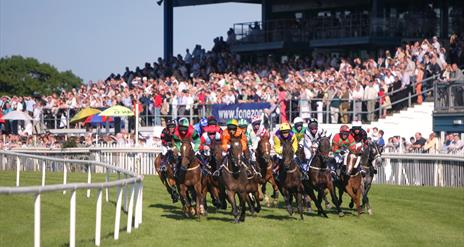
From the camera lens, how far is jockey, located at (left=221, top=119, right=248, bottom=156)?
1842cm

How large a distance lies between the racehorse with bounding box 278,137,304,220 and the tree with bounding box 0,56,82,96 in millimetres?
61563

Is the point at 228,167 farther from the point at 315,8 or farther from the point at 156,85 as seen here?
the point at 315,8

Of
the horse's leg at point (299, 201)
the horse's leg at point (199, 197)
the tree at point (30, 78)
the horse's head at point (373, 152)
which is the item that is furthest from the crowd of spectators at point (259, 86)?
the tree at point (30, 78)

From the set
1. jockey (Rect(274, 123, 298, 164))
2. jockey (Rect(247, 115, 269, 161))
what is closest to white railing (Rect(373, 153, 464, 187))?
jockey (Rect(247, 115, 269, 161))

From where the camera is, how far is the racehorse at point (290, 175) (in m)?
18.6

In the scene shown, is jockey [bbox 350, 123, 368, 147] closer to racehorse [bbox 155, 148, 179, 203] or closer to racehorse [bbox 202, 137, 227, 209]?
racehorse [bbox 202, 137, 227, 209]

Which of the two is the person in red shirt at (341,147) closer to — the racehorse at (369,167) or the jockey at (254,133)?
the racehorse at (369,167)

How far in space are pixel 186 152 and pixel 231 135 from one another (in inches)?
33.3

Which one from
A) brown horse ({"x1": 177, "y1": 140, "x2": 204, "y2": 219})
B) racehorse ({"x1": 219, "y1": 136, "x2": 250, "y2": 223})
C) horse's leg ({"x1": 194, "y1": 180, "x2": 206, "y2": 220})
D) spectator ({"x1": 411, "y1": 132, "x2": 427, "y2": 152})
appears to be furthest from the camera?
spectator ({"x1": 411, "y1": 132, "x2": 427, "y2": 152})

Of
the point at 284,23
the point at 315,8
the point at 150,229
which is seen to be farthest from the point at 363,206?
the point at 315,8

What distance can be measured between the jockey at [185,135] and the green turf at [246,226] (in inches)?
49.5

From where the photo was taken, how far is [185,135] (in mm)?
18875

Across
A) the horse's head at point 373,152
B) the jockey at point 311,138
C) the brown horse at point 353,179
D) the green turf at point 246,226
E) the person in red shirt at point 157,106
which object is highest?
the person in red shirt at point 157,106

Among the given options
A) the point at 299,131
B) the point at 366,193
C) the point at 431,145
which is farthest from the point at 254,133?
the point at 431,145
